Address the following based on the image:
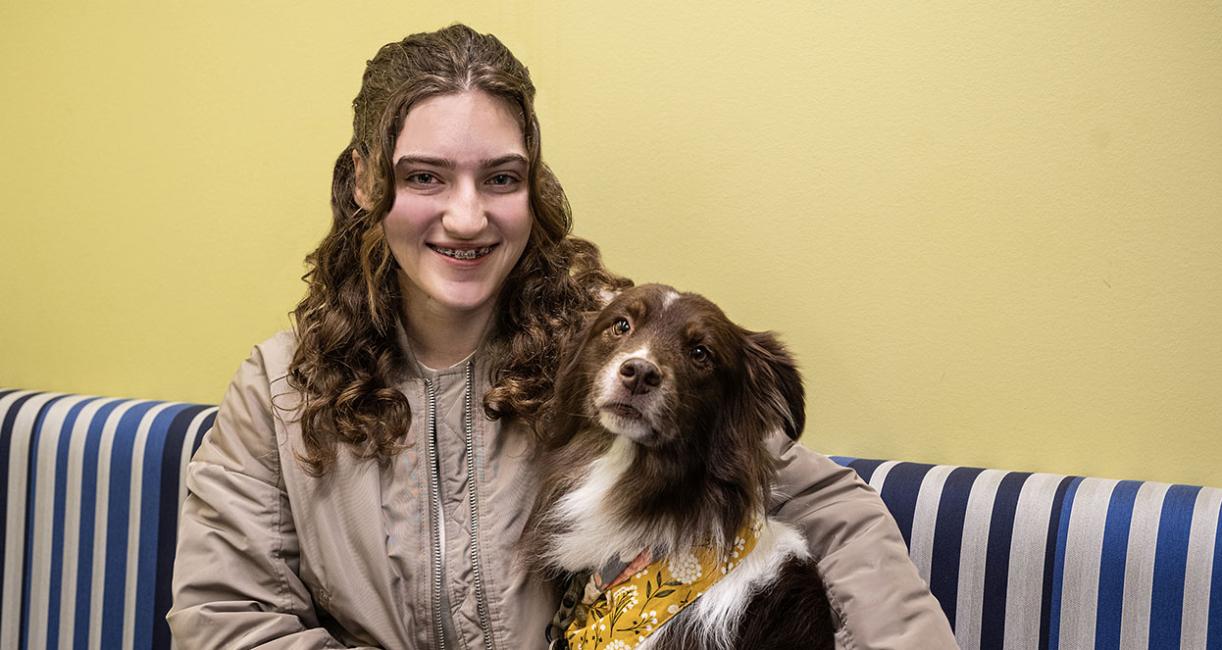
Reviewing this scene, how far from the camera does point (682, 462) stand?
1.78 meters

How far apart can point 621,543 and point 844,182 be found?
984 millimetres

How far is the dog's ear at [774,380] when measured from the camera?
1848 mm

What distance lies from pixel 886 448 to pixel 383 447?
1.06 metres

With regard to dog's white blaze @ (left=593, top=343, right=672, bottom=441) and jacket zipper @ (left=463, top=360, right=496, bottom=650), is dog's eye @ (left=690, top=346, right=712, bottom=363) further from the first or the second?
jacket zipper @ (left=463, top=360, right=496, bottom=650)

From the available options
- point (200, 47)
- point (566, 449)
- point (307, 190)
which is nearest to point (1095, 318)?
point (566, 449)

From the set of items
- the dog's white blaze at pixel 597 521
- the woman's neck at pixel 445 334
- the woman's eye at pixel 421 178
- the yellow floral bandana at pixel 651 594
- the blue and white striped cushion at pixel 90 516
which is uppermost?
the woman's eye at pixel 421 178

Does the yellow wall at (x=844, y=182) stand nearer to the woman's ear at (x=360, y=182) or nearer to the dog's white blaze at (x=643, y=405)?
the woman's ear at (x=360, y=182)

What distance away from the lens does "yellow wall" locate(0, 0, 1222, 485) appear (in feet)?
7.14

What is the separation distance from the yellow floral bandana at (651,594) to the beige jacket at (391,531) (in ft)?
0.59

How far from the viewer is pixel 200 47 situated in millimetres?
2963

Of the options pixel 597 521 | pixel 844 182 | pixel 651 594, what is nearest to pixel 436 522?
pixel 597 521

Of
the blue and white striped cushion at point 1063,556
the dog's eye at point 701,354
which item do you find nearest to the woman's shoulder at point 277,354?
the dog's eye at point 701,354

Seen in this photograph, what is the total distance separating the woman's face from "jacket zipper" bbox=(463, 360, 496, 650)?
6.8 inches

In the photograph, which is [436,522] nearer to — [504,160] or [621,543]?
[621,543]
